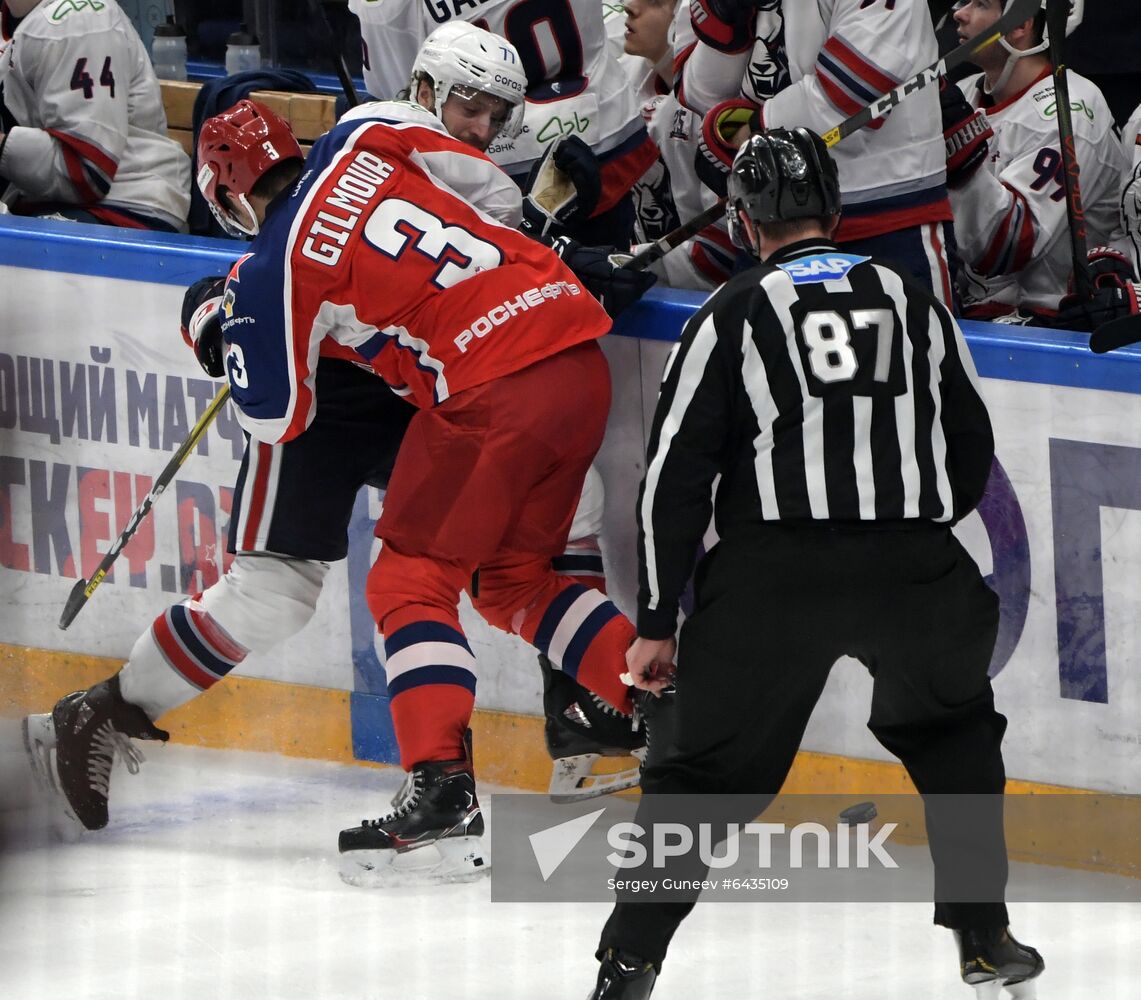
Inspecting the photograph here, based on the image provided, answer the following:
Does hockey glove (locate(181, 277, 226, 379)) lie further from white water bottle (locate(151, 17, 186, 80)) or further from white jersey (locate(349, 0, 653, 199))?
white water bottle (locate(151, 17, 186, 80))

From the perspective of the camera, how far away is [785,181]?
9.46ft

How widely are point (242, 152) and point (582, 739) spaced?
Answer: 112 cm

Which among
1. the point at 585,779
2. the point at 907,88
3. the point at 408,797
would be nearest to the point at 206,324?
the point at 408,797

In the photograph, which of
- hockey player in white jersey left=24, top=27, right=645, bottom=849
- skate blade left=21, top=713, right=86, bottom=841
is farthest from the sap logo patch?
skate blade left=21, top=713, right=86, bottom=841

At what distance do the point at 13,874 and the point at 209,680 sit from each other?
1.49ft

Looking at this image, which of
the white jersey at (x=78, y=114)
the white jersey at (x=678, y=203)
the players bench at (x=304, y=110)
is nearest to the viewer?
the white jersey at (x=678, y=203)

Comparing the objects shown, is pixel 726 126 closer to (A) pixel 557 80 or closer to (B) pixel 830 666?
(A) pixel 557 80

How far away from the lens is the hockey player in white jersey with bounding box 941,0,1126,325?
403 centimetres

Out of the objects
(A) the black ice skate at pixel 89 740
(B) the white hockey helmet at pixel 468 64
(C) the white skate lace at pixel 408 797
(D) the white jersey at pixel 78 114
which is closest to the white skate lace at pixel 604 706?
(C) the white skate lace at pixel 408 797

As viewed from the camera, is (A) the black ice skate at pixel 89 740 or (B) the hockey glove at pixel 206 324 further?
(A) the black ice skate at pixel 89 740

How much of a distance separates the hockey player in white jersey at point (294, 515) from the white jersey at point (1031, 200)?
1.01 metres

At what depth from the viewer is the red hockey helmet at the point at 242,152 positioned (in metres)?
3.37

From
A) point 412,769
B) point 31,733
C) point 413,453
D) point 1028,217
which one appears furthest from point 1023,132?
point 31,733

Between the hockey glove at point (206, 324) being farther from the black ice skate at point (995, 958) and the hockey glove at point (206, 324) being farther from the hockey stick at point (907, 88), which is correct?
the black ice skate at point (995, 958)
